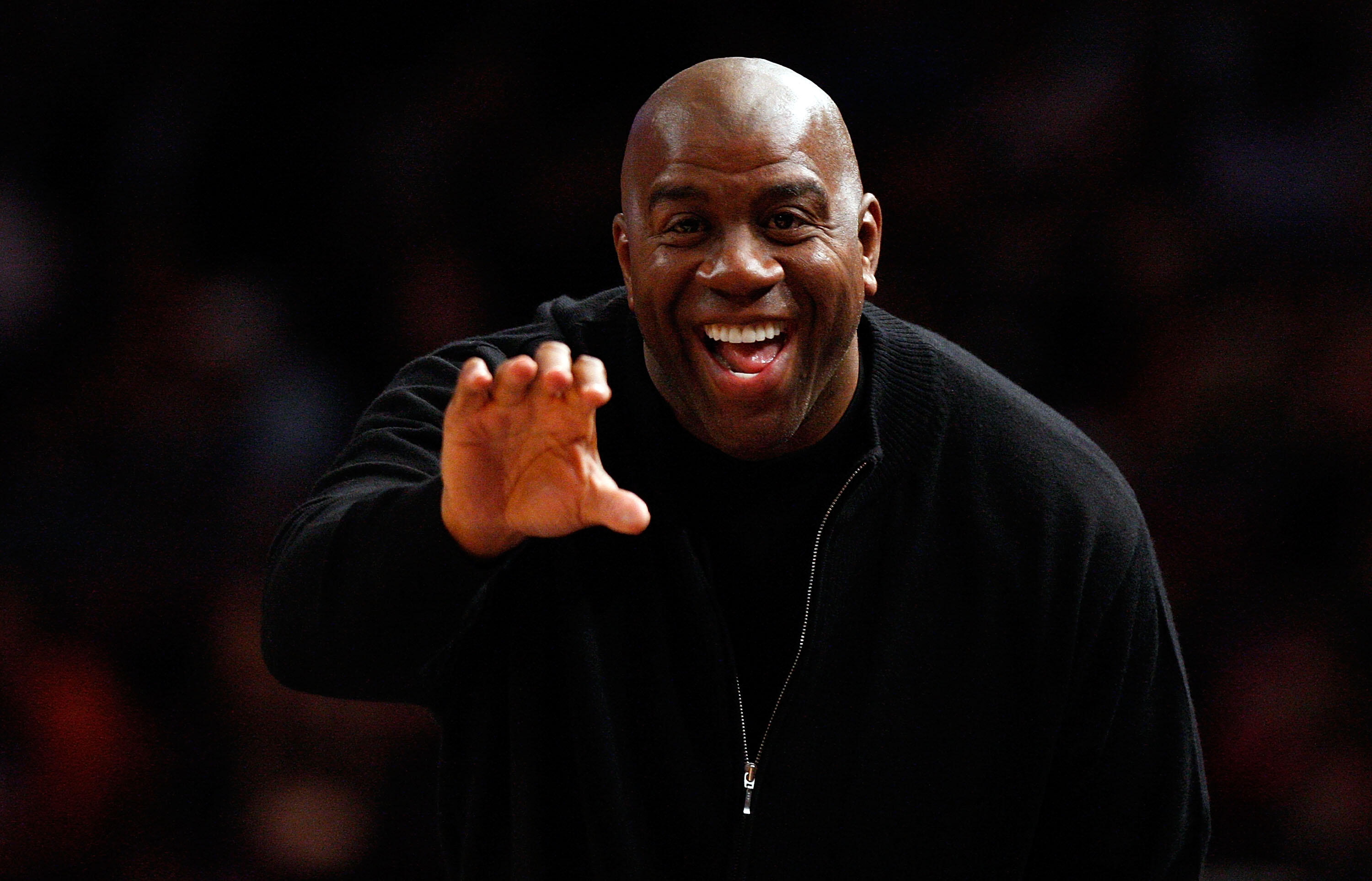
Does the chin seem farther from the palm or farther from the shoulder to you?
the palm

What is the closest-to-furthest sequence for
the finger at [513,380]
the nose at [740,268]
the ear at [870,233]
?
the finger at [513,380] < the nose at [740,268] < the ear at [870,233]

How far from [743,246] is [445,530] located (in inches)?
13.5

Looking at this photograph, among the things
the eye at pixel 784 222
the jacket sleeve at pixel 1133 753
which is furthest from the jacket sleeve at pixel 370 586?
the jacket sleeve at pixel 1133 753

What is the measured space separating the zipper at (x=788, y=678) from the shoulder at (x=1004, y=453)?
0.29ft

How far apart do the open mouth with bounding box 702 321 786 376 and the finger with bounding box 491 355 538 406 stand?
25cm

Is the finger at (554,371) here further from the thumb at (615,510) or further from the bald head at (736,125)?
the bald head at (736,125)

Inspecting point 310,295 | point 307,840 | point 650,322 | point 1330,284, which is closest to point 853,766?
point 650,322

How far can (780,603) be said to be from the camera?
1.31 meters

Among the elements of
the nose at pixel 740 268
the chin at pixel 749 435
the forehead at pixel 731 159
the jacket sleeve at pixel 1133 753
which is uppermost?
the forehead at pixel 731 159

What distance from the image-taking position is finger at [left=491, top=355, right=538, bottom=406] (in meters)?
1.00

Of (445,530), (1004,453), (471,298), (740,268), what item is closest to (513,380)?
(445,530)

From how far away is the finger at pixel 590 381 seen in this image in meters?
1.01

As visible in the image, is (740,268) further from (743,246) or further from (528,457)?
(528,457)

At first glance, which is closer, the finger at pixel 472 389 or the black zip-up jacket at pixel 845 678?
the finger at pixel 472 389
